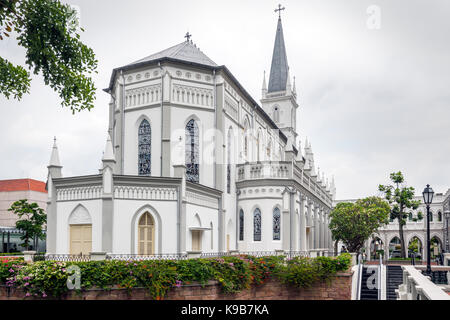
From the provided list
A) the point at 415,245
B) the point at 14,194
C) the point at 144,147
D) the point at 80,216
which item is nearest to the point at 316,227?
the point at 144,147

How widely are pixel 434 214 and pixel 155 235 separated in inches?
2667

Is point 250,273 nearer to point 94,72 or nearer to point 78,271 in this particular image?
point 78,271

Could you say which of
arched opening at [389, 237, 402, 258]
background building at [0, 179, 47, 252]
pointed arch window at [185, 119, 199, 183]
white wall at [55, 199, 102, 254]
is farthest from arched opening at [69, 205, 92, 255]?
arched opening at [389, 237, 402, 258]

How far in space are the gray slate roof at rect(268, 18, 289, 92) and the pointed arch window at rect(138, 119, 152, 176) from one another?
Result: 39.2 meters

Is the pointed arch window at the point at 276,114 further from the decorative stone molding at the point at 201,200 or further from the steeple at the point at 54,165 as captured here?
the steeple at the point at 54,165

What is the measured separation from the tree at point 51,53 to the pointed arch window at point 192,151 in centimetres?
1528

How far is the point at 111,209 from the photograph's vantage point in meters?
25.0

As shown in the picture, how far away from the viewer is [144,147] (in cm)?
3194

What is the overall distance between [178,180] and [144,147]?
630 cm

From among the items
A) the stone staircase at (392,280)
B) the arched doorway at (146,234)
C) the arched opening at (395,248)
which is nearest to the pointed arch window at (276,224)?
the stone staircase at (392,280)

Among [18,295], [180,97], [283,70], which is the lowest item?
[18,295]

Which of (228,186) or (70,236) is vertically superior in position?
(228,186)
